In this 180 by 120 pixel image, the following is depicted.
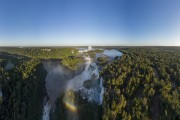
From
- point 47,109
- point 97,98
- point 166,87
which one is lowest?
point 47,109

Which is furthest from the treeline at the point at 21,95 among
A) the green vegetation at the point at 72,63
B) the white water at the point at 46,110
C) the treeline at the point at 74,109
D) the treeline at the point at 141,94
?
the green vegetation at the point at 72,63

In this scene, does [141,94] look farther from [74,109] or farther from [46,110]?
[46,110]

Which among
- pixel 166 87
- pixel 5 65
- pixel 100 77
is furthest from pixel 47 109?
pixel 166 87

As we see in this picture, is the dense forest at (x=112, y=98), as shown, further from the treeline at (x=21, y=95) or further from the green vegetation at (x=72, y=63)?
the green vegetation at (x=72, y=63)

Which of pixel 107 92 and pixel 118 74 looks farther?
pixel 118 74

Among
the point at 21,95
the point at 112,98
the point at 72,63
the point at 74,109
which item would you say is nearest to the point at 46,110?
the point at 21,95

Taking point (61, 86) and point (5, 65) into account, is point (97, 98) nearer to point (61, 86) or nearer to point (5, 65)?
point (61, 86)
